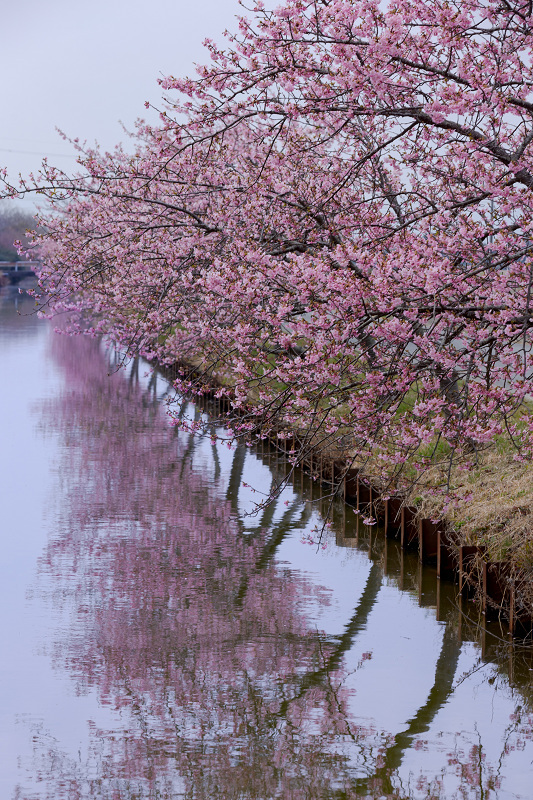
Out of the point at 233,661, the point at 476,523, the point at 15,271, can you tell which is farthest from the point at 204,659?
the point at 15,271

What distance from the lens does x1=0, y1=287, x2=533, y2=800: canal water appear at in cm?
778

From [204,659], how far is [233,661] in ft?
0.84

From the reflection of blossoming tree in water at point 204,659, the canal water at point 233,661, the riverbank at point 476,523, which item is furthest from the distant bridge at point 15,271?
the riverbank at point 476,523

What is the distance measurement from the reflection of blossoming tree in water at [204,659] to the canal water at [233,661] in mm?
22

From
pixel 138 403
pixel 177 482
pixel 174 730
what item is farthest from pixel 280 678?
pixel 138 403

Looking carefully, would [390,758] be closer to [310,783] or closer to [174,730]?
[310,783]

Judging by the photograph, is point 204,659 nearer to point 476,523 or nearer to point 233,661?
point 233,661

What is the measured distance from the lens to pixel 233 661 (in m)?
9.99

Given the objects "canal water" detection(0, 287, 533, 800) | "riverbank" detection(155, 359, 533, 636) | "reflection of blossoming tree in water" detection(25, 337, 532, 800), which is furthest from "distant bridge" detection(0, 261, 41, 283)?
"riverbank" detection(155, 359, 533, 636)

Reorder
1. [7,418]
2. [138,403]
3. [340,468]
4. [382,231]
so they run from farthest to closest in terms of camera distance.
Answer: [138,403] < [7,418] < [340,468] < [382,231]

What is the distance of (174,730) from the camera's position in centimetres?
836

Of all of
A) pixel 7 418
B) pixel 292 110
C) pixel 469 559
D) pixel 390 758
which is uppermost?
pixel 292 110

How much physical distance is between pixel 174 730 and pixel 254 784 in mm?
1056

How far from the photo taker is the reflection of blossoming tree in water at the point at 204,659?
7680 millimetres
